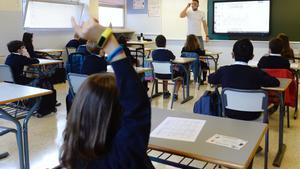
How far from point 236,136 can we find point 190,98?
4.01m

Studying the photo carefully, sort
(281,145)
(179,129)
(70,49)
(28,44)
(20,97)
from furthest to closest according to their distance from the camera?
(70,49) < (28,44) < (281,145) < (20,97) < (179,129)

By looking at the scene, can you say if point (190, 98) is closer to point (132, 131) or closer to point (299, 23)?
point (299, 23)

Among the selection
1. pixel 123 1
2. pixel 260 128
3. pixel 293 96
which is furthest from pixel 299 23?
pixel 260 128

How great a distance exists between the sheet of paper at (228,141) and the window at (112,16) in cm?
827

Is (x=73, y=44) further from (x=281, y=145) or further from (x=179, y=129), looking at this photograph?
(x=179, y=129)

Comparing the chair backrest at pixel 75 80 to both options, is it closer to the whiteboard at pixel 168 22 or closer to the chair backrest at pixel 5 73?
the chair backrest at pixel 5 73

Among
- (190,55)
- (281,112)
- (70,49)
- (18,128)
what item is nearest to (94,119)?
(18,128)

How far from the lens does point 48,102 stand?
4664mm

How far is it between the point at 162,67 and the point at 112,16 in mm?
5480

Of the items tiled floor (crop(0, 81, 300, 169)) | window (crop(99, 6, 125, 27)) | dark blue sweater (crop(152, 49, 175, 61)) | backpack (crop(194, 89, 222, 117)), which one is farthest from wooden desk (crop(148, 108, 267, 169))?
window (crop(99, 6, 125, 27))

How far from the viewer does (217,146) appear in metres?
1.54

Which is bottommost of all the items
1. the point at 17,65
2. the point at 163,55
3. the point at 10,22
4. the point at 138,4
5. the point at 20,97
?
the point at 20,97

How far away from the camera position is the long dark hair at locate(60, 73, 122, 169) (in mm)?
982

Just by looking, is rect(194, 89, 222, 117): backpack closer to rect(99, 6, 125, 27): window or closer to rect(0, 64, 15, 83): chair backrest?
rect(0, 64, 15, 83): chair backrest
